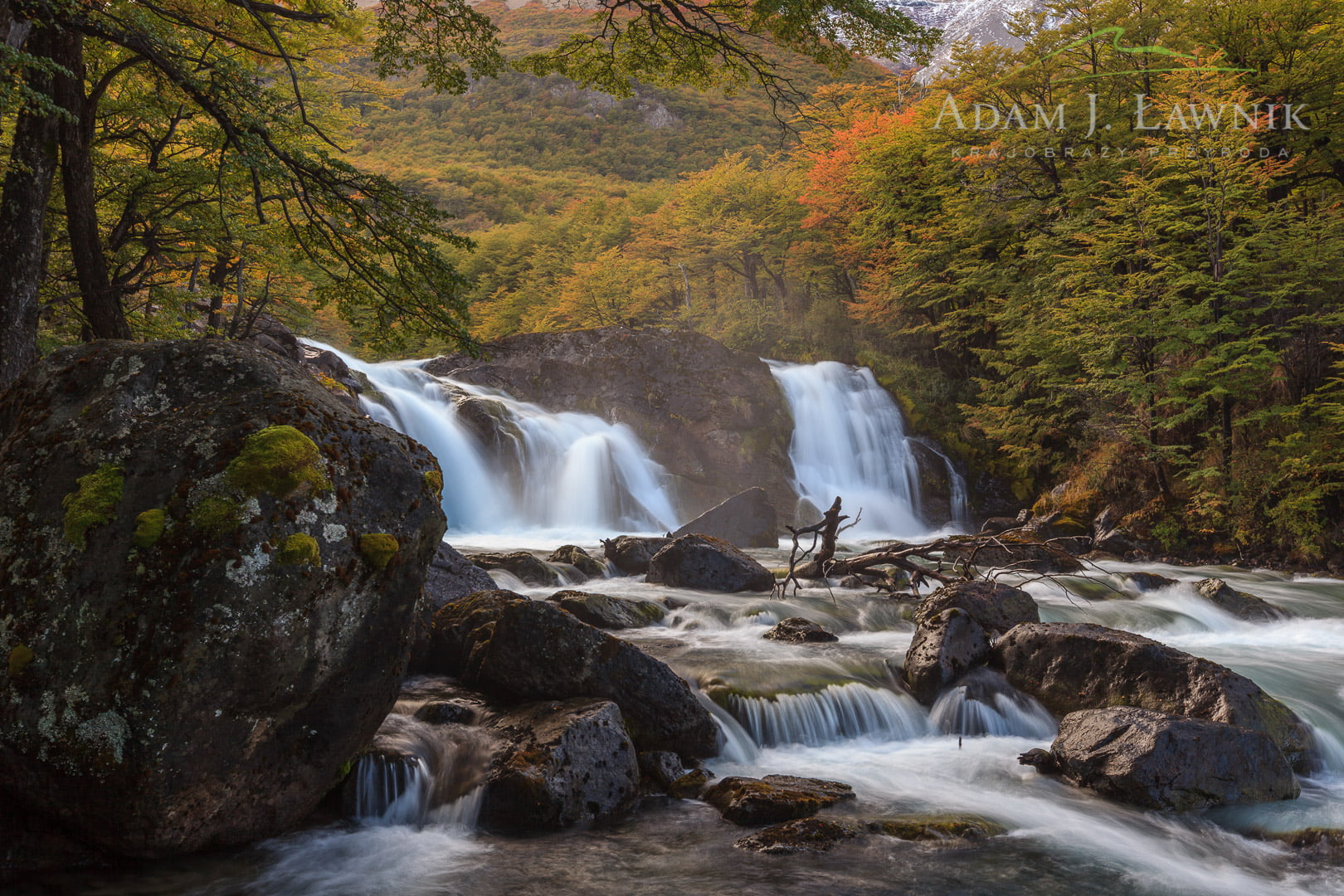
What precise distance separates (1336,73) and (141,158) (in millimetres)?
22579

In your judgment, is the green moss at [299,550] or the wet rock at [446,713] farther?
the wet rock at [446,713]

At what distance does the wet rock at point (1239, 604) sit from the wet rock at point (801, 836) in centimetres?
912

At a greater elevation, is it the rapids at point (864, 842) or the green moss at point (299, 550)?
the green moss at point (299, 550)

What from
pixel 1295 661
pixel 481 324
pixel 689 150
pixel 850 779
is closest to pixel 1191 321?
pixel 1295 661

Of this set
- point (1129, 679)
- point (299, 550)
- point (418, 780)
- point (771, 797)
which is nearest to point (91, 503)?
point (299, 550)

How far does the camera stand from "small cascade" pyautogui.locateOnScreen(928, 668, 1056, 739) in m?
6.84

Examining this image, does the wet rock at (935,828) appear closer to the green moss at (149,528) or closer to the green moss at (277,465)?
the green moss at (277,465)

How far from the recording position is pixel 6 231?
18.6 ft

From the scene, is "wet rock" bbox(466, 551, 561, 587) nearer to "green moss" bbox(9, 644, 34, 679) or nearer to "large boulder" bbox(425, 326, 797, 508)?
"green moss" bbox(9, 644, 34, 679)

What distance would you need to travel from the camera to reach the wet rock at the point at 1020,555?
446 inches

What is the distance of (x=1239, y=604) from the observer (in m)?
11.0

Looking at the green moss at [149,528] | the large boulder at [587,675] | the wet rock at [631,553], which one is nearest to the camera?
the green moss at [149,528]

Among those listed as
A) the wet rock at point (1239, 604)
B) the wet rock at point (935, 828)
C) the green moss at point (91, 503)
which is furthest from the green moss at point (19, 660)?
the wet rock at point (1239, 604)

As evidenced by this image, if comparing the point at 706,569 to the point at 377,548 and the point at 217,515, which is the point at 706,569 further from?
the point at 217,515
